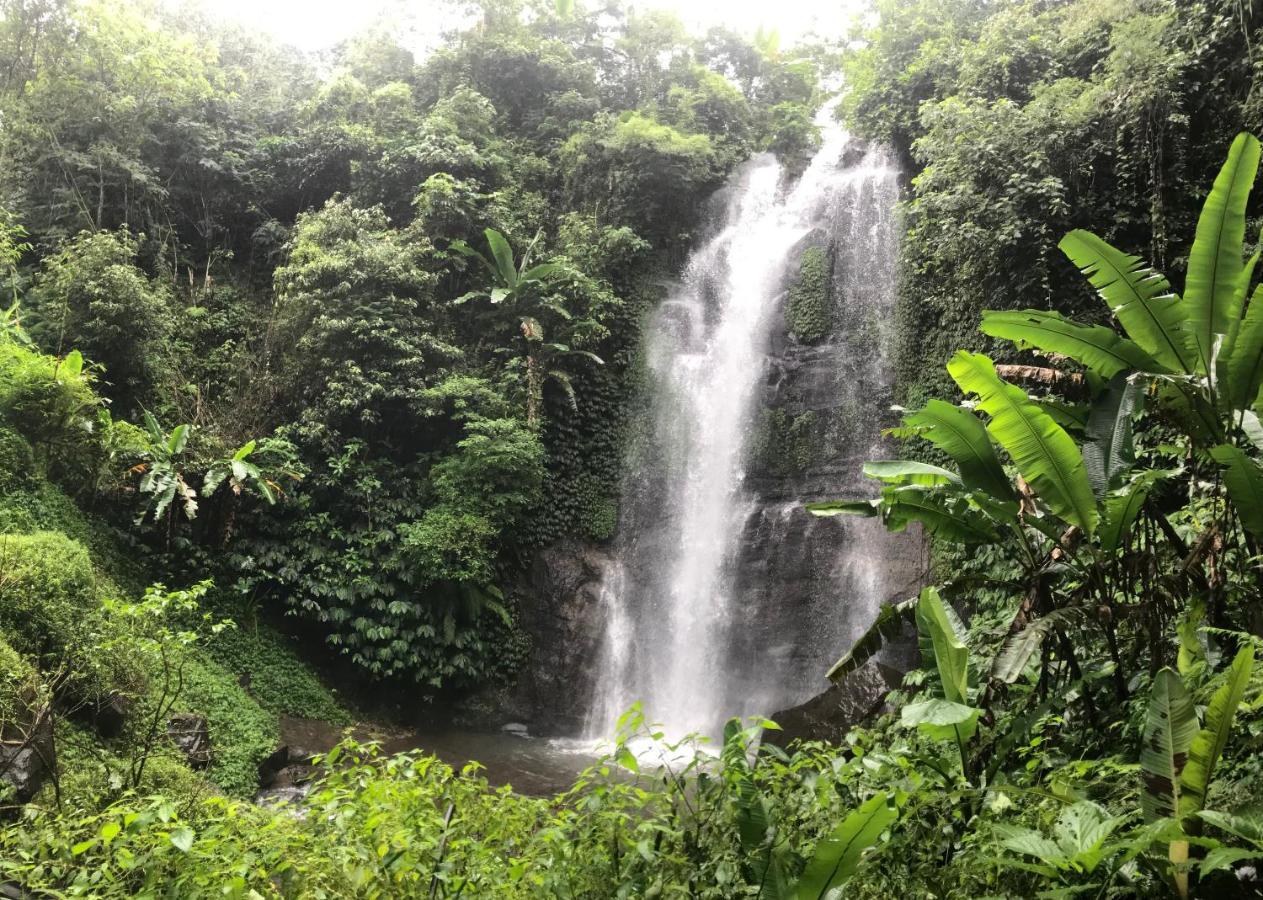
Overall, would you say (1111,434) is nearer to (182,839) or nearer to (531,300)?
(182,839)

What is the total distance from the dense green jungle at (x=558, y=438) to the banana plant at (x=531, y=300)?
94 millimetres

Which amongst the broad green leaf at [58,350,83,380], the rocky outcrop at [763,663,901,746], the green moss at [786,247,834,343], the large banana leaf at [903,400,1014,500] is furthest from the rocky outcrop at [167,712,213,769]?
the green moss at [786,247,834,343]

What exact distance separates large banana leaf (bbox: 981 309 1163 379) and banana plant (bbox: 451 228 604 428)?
29.9 feet

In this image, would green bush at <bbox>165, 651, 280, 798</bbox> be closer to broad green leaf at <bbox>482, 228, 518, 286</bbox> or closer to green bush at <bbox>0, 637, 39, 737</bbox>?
green bush at <bbox>0, 637, 39, 737</bbox>

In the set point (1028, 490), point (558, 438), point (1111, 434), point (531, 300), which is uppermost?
point (531, 300)

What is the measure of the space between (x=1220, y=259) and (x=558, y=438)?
34.2 feet

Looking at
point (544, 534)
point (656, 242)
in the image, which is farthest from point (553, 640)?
point (656, 242)

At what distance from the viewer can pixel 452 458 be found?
1160 cm

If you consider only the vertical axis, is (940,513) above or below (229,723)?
above

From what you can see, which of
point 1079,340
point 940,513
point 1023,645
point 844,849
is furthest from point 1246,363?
point 844,849

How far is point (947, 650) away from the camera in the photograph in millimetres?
2932

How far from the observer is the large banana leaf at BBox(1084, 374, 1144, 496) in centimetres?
372

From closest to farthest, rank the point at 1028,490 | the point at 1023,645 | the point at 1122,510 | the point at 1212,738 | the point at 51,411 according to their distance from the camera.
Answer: the point at 1212,738 → the point at 1023,645 → the point at 1122,510 → the point at 1028,490 → the point at 51,411

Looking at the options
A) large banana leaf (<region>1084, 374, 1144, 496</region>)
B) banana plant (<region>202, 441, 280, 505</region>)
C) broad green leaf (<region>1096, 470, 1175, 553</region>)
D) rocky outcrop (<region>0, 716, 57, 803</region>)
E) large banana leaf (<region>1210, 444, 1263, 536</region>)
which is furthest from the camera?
banana plant (<region>202, 441, 280, 505</region>)
